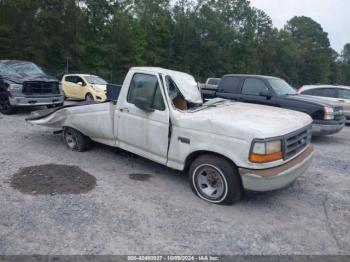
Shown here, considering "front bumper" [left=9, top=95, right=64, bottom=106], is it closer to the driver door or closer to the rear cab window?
the driver door

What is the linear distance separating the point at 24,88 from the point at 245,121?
831 centimetres

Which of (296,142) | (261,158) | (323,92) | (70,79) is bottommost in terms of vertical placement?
(261,158)

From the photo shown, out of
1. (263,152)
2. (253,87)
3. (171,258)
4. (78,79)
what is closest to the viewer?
(171,258)

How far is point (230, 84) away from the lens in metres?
9.71

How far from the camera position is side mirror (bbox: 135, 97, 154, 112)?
16.1ft

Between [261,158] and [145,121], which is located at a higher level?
[145,121]

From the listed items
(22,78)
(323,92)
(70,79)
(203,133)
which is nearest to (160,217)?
(203,133)

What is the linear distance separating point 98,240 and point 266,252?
71.5 inches

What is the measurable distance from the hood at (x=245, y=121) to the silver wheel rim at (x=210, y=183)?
556 millimetres

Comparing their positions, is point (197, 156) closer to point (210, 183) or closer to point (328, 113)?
point (210, 183)

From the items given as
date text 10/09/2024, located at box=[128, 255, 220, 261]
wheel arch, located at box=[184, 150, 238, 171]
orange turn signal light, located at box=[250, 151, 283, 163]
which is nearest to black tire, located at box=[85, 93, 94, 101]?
wheel arch, located at box=[184, 150, 238, 171]

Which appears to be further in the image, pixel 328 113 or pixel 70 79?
pixel 70 79

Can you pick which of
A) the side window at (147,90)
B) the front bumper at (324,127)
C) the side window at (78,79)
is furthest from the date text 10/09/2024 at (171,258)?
the side window at (78,79)

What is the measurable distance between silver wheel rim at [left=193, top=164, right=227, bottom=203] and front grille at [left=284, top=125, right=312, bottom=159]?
0.93 m
